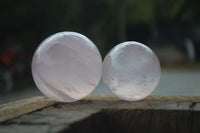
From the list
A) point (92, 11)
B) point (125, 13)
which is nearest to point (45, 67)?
point (92, 11)

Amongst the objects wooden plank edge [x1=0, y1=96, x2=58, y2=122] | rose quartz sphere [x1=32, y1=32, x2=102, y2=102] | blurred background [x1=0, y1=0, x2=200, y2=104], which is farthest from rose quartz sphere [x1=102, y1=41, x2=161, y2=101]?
blurred background [x1=0, y1=0, x2=200, y2=104]

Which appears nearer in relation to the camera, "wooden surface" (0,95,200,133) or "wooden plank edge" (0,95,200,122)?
"wooden surface" (0,95,200,133)

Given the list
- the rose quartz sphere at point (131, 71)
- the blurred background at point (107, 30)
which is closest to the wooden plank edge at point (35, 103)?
the rose quartz sphere at point (131, 71)

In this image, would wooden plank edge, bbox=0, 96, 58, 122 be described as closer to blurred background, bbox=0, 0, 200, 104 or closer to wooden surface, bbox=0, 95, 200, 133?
wooden surface, bbox=0, 95, 200, 133

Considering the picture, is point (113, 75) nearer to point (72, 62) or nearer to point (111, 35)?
point (72, 62)

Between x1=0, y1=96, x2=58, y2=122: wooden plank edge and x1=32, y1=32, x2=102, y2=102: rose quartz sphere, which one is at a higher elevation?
x1=32, y1=32, x2=102, y2=102: rose quartz sphere

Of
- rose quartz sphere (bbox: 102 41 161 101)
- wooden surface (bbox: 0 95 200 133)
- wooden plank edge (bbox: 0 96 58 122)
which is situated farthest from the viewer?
rose quartz sphere (bbox: 102 41 161 101)

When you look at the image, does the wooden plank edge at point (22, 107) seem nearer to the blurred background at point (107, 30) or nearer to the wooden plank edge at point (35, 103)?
the wooden plank edge at point (35, 103)
